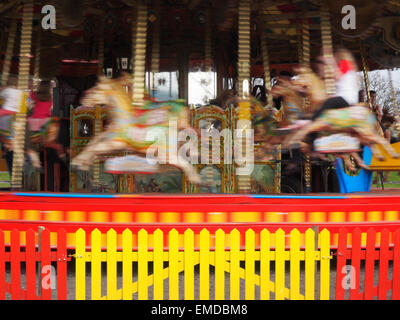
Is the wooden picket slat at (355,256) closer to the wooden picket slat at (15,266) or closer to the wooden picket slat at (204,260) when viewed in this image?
the wooden picket slat at (204,260)

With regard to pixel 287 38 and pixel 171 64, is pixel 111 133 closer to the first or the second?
pixel 171 64

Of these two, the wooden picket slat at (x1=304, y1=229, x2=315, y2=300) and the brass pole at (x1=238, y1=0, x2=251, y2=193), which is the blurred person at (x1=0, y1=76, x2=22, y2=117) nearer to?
the brass pole at (x1=238, y1=0, x2=251, y2=193)

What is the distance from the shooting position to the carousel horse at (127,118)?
4754 millimetres

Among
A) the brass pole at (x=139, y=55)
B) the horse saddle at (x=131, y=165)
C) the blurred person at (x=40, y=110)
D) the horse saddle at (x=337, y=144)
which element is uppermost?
the brass pole at (x=139, y=55)

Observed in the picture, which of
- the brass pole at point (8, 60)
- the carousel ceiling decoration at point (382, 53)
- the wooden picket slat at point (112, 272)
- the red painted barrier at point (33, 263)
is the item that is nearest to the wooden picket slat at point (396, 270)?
the wooden picket slat at point (112, 272)

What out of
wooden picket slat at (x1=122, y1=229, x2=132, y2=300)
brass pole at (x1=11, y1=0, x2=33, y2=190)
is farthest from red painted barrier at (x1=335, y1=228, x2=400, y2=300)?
brass pole at (x1=11, y1=0, x2=33, y2=190)

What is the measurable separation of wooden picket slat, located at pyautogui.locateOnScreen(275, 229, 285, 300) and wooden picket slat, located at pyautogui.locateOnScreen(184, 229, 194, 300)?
21.7 inches

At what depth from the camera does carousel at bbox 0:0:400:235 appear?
4.77 metres

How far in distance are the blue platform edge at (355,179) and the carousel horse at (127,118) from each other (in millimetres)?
2154

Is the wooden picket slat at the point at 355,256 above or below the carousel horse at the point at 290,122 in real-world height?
below

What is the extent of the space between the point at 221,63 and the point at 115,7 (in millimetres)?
1663

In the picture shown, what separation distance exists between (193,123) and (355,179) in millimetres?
2224

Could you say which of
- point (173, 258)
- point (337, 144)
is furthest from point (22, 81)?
point (337, 144)

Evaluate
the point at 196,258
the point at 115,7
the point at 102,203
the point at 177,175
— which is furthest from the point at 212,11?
the point at 196,258
